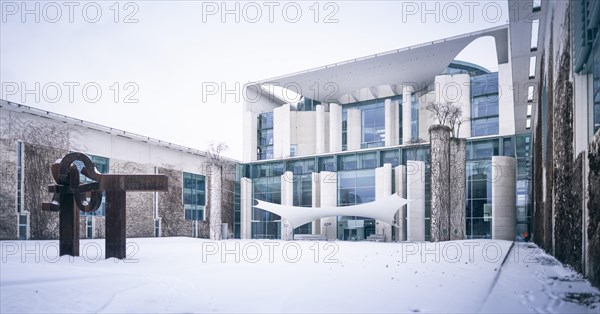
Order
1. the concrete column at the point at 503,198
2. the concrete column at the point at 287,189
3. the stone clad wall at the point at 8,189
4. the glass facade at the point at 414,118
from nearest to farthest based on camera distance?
the stone clad wall at the point at 8,189 → the concrete column at the point at 503,198 → the glass facade at the point at 414,118 → the concrete column at the point at 287,189

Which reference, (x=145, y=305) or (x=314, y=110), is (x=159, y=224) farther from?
(x=145, y=305)

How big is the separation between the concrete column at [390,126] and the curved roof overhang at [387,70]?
2.48 meters

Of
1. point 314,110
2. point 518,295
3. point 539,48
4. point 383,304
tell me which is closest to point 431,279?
point 518,295

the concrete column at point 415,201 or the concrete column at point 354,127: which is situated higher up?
the concrete column at point 354,127

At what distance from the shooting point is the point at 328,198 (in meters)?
35.7

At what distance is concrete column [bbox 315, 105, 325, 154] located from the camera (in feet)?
131

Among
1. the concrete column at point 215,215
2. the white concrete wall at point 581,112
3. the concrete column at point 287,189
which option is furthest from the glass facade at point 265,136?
the white concrete wall at point 581,112

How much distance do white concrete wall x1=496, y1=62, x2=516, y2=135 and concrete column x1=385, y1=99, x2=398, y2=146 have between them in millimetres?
8778

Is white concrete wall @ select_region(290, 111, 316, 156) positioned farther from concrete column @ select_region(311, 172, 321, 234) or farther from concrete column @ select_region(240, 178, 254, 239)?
concrete column @ select_region(240, 178, 254, 239)

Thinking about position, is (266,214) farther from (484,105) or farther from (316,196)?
(484,105)

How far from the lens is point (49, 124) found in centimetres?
2734

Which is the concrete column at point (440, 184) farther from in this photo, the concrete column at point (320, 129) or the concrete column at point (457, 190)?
the concrete column at point (320, 129)

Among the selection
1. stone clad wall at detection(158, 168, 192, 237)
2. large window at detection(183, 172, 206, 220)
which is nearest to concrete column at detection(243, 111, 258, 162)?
large window at detection(183, 172, 206, 220)

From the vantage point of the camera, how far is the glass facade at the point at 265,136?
1730 inches
